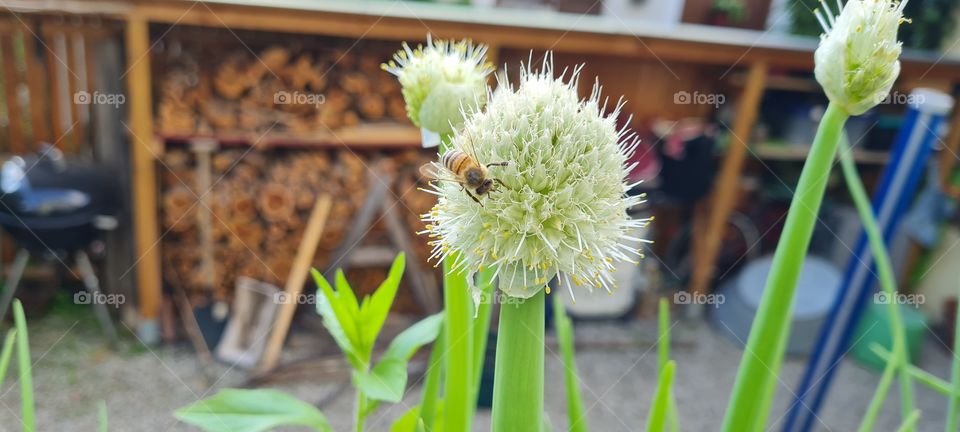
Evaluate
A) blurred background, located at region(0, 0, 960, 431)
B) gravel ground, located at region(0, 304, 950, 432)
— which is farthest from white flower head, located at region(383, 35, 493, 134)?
blurred background, located at region(0, 0, 960, 431)

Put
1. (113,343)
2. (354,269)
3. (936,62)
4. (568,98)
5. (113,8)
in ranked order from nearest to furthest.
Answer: (568,98) < (113,8) < (113,343) < (354,269) < (936,62)

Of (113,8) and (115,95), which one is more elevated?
(113,8)

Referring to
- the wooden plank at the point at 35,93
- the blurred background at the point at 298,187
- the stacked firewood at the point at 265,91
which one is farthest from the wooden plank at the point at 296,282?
the wooden plank at the point at 35,93

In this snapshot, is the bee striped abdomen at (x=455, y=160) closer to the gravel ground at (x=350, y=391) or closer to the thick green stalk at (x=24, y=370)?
the thick green stalk at (x=24, y=370)

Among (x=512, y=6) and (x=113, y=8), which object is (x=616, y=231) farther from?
(x=512, y=6)

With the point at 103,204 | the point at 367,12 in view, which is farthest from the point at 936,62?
the point at 103,204

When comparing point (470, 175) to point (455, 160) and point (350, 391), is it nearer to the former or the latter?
point (455, 160)

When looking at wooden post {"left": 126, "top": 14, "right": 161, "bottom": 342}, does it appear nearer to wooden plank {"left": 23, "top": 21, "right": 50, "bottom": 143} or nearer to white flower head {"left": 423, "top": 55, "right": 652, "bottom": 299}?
wooden plank {"left": 23, "top": 21, "right": 50, "bottom": 143}
